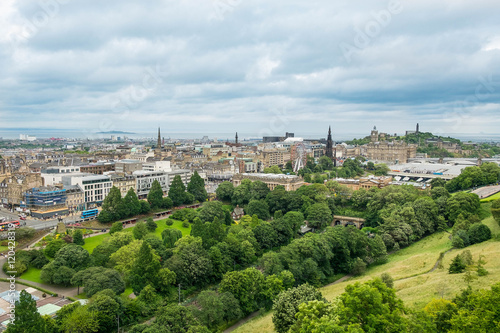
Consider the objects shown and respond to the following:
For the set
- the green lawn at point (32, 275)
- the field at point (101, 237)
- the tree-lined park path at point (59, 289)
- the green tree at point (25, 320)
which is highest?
the green tree at point (25, 320)

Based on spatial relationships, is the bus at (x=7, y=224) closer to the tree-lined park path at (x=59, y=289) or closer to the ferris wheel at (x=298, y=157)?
the tree-lined park path at (x=59, y=289)

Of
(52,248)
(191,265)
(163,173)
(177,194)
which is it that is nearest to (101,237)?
(52,248)

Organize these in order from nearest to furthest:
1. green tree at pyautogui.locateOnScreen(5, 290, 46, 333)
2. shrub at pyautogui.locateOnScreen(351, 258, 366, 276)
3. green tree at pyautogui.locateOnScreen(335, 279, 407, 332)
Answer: green tree at pyautogui.locateOnScreen(335, 279, 407, 332), green tree at pyautogui.locateOnScreen(5, 290, 46, 333), shrub at pyautogui.locateOnScreen(351, 258, 366, 276)

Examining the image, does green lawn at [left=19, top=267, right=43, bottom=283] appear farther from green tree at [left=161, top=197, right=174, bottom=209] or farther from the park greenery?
green tree at [left=161, top=197, right=174, bottom=209]

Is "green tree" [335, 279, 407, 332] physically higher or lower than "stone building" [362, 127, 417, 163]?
lower

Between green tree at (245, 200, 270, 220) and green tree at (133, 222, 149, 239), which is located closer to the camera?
green tree at (133, 222, 149, 239)

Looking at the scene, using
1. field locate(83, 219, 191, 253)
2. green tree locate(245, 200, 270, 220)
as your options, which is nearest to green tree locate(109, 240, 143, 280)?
field locate(83, 219, 191, 253)

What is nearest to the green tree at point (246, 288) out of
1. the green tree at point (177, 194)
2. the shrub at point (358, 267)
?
the shrub at point (358, 267)

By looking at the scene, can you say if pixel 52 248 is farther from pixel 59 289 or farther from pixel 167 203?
pixel 167 203
